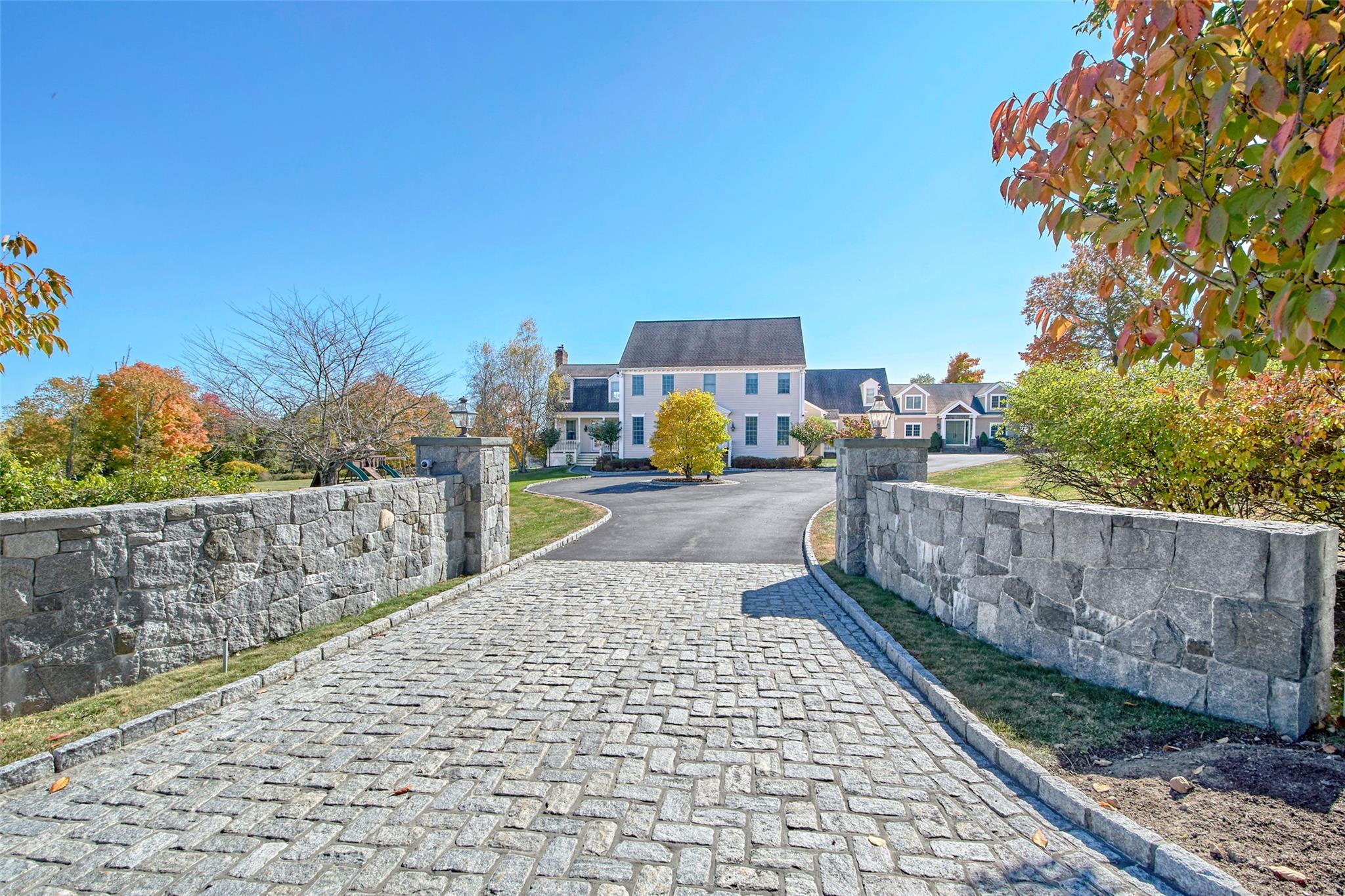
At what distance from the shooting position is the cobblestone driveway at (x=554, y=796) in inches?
92.8

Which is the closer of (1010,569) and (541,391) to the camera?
(1010,569)

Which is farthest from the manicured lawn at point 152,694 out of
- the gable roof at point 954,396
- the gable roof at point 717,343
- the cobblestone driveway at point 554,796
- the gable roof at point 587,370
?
the gable roof at point 954,396

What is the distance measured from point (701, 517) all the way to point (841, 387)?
33903 millimetres

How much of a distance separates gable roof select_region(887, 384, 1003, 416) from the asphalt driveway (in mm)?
22283

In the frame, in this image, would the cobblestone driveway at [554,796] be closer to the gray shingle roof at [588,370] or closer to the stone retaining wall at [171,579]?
the stone retaining wall at [171,579]

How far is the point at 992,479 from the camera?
1709cm

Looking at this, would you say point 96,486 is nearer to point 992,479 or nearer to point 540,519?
point 540,519

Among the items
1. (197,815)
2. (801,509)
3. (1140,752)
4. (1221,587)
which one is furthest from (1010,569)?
(801,509)

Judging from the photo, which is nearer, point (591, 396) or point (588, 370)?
point (591, 396)

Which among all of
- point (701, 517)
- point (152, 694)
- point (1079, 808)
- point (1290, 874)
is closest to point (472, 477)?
point (152, 694)

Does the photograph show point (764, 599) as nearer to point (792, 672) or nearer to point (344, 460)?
point (792, 672)

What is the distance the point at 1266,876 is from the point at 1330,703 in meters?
1.82

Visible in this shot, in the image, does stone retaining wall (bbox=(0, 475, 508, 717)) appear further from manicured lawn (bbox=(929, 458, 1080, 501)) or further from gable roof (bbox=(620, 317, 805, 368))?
gable roof (bbox=(620, 317, 805, 368))

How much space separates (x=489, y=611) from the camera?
626cm
